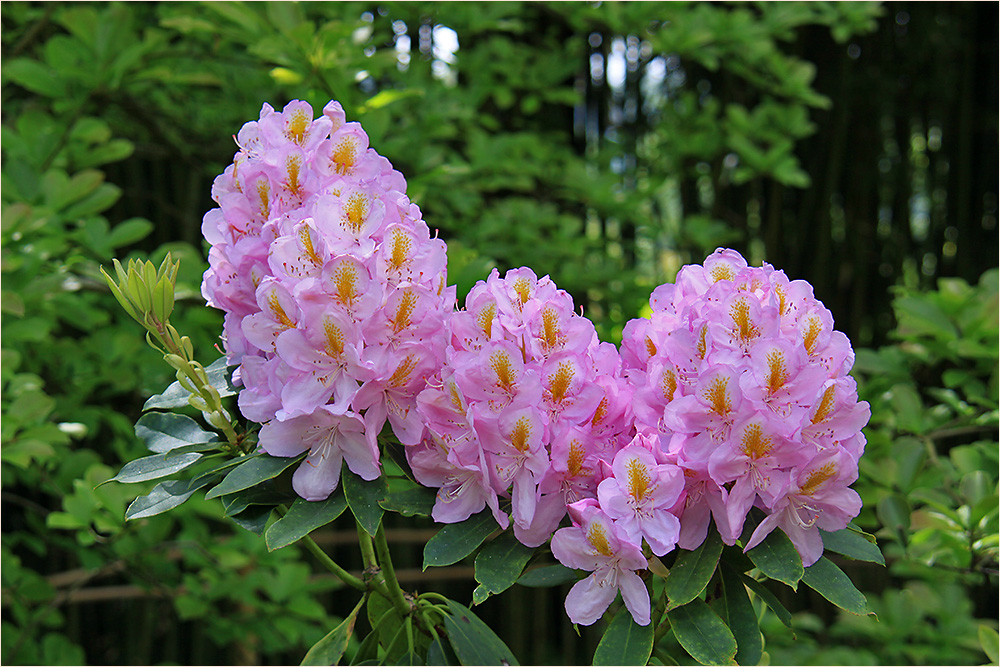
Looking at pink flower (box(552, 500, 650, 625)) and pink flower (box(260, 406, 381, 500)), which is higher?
pink flower (box(260, 406, 381, 500))

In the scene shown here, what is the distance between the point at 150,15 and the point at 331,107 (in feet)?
4.27

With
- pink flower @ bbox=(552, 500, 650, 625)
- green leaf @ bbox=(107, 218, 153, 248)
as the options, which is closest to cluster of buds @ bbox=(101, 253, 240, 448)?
pink flower @ bbox=(552, 500, 650, 625)

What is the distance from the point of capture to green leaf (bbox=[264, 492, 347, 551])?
562 mm

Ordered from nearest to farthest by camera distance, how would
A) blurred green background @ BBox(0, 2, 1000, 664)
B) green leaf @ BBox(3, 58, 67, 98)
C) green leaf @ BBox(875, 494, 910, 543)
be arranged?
→ 1. green leaf @ BBox(875, 494, 910, 543)
2. blurred green background @ BBox(0, 2, 1000, 664)
3. green leaf @ BBox(3, 58, 67, 98)

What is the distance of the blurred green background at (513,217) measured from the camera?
1.17m

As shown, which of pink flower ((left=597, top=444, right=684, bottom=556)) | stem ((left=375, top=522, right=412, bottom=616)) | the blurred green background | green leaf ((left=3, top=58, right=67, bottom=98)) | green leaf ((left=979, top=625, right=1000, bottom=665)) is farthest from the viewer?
green leaf ((left=3, top=58, right=67, bottom=98))

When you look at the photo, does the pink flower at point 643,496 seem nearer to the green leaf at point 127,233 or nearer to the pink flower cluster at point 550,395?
the pink flower cluster at point 550,395

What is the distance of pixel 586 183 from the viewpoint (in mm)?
1854

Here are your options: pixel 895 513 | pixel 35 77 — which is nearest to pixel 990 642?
pixel 895 513

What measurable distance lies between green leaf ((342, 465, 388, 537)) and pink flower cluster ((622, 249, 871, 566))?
20cm

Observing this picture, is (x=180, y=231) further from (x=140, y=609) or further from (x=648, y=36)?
(x=648, y=36)

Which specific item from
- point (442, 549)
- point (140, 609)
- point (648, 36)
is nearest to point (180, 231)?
point (140, 609)

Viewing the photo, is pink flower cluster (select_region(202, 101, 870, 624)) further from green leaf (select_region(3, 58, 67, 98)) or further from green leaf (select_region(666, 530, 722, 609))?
green leaf (select_region(3, 58, 67, 98))

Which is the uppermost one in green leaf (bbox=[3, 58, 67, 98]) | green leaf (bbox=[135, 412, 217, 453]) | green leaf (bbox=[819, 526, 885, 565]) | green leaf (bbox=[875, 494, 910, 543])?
green leaf (bbox=[3, 58, 67, 98])
